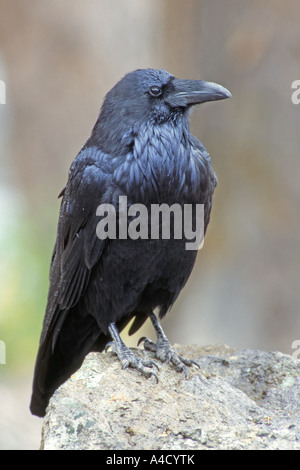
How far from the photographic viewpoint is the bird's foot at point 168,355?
13.2ft

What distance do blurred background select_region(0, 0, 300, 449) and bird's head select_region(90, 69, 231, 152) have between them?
2.68 meters

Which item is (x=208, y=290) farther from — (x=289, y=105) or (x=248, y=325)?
(x=289, y=105)

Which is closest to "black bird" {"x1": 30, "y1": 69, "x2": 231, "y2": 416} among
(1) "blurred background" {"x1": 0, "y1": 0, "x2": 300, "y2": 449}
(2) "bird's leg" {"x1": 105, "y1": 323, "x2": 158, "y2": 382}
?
(2) "bird's leg" {"x1": 105, "y1": 323, "x2": 158, "y2": 382}

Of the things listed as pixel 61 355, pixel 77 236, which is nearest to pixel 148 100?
pixel 77 236

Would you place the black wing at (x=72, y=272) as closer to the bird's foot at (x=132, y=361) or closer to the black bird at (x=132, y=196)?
the black bird at (x=132, y=196)

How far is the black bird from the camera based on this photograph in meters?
3.99

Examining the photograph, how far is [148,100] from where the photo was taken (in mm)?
4137

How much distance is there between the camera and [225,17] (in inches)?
263

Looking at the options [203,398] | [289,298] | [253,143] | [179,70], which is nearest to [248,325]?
[289,298]

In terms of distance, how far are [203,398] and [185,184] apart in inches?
46.4

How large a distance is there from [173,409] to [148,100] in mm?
1737

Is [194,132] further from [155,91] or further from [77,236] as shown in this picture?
[77,236]

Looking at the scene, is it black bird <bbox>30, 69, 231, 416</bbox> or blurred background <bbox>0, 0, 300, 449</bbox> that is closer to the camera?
black bird <bbox>30, 69, 231, 416</bbox>

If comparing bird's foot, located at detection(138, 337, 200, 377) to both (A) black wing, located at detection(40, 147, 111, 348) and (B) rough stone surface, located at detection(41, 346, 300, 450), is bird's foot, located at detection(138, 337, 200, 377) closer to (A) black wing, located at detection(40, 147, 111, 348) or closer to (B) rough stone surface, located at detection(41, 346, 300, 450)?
(B) rough stone surface, located at detection(41, 346, 300, 450)
